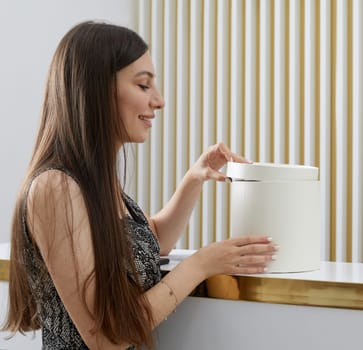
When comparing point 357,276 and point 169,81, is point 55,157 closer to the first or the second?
point 357,276

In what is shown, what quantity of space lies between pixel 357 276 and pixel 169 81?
2.28 metres

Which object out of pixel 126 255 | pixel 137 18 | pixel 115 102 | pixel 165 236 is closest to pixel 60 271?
pixel 126 255

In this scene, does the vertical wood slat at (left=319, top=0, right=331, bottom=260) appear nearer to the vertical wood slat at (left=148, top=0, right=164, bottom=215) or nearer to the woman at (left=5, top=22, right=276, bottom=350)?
the vertical wood slat at (left=148, top=0, right=164, bottom=215)

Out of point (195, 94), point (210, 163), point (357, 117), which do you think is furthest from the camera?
point (195, 94)

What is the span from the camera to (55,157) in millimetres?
1239

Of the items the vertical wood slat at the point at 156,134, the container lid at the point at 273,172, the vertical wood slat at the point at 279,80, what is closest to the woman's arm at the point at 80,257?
the container lid at the point at 273,172

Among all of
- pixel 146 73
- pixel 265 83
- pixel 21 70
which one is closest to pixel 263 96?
pixel 265 83

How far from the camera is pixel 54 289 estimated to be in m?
1.25

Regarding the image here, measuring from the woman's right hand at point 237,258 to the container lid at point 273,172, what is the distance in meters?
0.10

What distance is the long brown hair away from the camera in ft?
3.84

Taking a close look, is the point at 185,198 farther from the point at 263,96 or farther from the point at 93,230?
the point at 263,96

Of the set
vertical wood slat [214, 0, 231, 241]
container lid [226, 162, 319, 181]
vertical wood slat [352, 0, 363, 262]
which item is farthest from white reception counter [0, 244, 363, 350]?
vertical wood slat [214, 0, 231, 241]

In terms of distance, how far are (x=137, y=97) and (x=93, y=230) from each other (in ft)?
0.83

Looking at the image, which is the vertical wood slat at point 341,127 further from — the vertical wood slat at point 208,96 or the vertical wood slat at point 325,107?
the vertical wood slat at point 208,96
